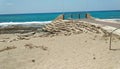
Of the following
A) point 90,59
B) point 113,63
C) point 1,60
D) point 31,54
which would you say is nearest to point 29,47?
point 31,54

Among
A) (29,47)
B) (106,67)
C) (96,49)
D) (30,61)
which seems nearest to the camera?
(106,67)

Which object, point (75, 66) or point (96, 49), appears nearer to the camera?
point (75, 66)

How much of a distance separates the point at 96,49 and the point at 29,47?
4.13m

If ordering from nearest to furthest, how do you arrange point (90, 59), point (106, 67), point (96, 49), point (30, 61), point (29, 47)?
point (106, 67) < point (90, 59) < point (30, 61) < point (96, 49) < point (29, 47)

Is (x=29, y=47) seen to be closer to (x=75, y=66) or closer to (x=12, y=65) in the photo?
(x=12, y=65)

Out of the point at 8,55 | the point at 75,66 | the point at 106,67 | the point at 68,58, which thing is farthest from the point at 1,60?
the point at 106,67

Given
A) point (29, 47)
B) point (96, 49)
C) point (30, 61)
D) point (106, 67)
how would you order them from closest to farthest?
point (106, 67) → point (30, 61) → point (96, 49) → point (29, 47)

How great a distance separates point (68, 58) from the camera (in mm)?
10359

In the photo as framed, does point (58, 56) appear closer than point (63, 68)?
No

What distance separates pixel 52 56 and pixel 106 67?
10.9 ft

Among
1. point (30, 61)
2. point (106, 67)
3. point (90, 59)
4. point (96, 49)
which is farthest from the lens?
point (96, 49)

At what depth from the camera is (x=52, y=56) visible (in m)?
11.1

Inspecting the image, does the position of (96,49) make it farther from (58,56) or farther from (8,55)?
(8,55)

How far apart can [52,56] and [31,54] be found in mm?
1364
